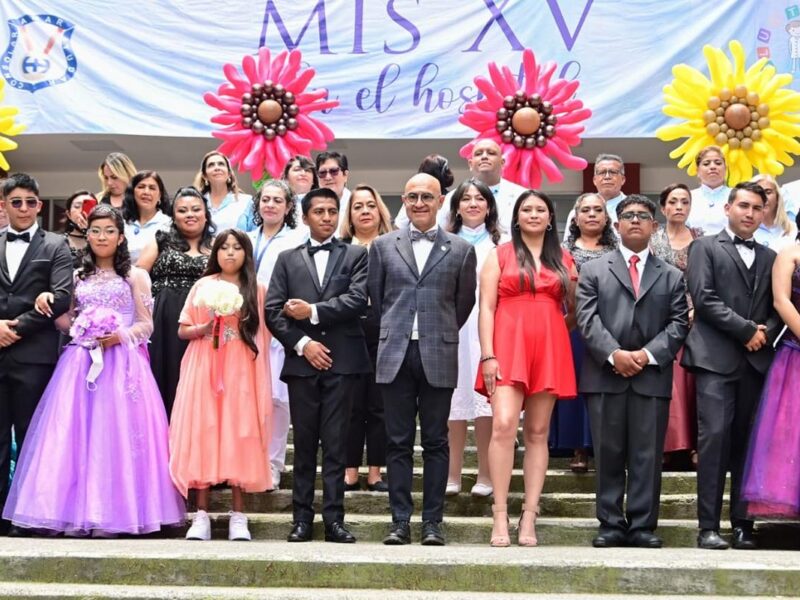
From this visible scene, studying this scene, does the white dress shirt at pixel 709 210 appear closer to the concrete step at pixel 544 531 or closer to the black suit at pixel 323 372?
the concrete step at pixel 544 531

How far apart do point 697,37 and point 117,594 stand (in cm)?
643

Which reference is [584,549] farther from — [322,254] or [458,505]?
[322,254]

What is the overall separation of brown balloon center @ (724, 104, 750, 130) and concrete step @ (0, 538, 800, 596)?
3.20 meters

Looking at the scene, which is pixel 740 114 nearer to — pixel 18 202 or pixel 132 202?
pixel 132 202

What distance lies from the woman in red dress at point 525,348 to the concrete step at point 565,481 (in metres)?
0.75

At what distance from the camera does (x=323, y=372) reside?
587 centimetres

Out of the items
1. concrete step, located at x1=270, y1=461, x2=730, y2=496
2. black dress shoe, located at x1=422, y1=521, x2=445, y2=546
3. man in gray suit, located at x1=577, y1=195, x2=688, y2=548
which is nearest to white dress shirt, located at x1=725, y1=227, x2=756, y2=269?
man in gray suit, located at x1=577, y1=195, x2=688, y2=548

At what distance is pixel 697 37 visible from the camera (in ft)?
30.4

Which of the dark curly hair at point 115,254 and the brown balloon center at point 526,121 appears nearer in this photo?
the dark curly hair at point 115,254

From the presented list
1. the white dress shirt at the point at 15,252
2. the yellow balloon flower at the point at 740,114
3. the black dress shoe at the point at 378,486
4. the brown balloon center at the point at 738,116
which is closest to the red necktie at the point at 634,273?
the black dress shoe at the point at 378,486

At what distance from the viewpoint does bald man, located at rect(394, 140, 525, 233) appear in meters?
7.16

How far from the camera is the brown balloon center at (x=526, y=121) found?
295 inches

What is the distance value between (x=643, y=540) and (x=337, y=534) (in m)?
1.42

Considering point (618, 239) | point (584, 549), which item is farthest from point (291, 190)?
point (584, 549)
